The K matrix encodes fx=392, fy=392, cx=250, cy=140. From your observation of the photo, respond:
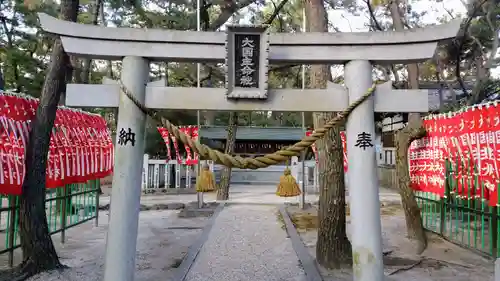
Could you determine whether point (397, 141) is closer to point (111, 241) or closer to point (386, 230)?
point (386, 230)

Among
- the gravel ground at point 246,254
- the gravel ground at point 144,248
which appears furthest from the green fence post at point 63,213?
the gravel ground at point 246,254

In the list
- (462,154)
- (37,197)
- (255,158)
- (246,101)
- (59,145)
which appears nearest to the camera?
(255,158)

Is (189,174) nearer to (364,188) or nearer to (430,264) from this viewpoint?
(430,264)

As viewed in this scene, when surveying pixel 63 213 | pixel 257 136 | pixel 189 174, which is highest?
pixel 257 136

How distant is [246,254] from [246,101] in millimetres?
4045

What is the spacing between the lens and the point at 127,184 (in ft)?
11.5

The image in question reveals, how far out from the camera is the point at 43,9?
12.4m

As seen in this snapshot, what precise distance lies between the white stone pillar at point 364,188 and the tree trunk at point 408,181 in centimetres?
428

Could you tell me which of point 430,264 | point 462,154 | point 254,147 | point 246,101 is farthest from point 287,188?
point 254,147

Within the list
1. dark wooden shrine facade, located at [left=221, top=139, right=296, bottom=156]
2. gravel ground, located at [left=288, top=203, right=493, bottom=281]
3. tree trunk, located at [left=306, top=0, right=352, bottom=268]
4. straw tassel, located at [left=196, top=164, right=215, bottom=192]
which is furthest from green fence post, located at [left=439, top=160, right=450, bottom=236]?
dark wooden shrine facade, located at [left=221, top=139, right=296, bottom=156]

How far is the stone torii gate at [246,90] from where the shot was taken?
3.47 m

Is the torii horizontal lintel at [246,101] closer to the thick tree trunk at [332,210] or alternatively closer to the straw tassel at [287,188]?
the thick tree trunk at [332,210]

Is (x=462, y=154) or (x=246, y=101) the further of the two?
(x=462, y=154)

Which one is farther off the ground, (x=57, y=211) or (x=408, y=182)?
(x=408, y=182)
